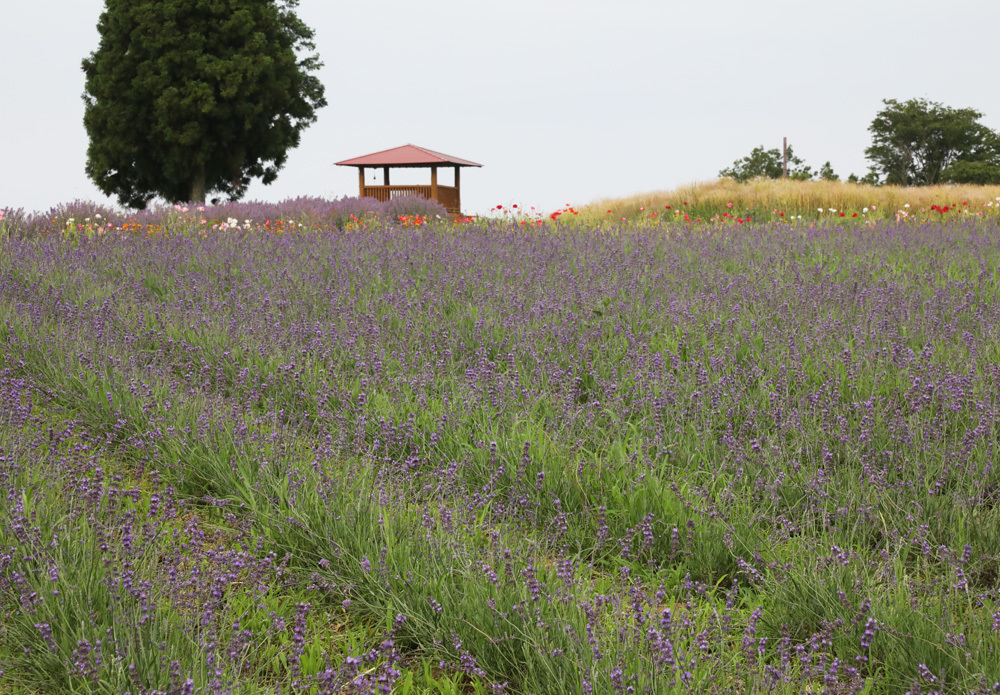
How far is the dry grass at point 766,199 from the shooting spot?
16.7 m

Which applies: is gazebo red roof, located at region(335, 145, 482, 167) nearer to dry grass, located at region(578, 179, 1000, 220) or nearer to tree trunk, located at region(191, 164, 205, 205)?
tree trunk, located at region(191, 164, 205, 205)

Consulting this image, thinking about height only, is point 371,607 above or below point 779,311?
Result: below

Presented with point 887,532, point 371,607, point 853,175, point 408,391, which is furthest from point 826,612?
point 853,175

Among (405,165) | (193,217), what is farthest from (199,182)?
(193,217)

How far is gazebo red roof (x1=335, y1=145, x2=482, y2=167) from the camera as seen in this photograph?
99.2 feet

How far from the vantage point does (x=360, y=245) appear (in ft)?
28.0

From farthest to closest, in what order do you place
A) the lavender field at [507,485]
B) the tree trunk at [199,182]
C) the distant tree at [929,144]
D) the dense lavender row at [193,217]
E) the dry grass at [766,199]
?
the distant tree at [929,144] < the tree trunk at [199,182] < the dry grass at [766,199] < the dense lavender row at [193,217] < the lavender field at [507,485]

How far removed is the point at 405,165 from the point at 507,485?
28.6 meters

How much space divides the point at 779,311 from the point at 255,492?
12.3 ft

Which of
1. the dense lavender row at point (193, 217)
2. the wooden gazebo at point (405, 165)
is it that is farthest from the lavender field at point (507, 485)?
the wooden gazebo at point (405, 165)

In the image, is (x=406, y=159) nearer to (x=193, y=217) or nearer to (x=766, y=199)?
(x=766, y=199)

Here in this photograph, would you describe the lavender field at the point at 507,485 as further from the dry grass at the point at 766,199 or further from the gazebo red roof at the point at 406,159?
the gazebo red roof at the point at 406,159

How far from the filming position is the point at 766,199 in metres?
17.3

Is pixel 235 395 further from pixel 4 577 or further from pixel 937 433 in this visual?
pixel 937 433
